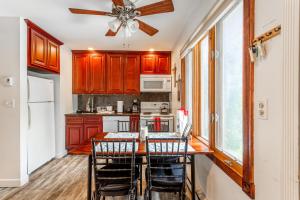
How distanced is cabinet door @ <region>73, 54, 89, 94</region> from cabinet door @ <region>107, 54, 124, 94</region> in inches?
20.3

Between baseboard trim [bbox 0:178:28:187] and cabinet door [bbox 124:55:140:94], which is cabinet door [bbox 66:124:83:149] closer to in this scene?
cabinet door [bbox 124:55:140:94]

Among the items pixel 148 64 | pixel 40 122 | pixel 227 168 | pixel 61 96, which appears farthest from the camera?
pixel 148 64

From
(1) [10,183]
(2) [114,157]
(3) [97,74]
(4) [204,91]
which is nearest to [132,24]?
(4) [204,91]

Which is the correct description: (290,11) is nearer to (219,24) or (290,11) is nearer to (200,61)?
(219,24)

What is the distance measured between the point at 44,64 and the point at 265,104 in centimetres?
364

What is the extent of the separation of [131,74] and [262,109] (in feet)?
13.9

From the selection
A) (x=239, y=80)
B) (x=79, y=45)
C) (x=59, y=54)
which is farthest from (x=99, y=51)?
(x=239, y=80)

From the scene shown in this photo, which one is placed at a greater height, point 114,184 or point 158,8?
point 158,8

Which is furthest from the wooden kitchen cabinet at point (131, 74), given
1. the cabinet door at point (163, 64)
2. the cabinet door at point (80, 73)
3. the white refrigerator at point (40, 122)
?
the white refrigerator at point (40, 122)

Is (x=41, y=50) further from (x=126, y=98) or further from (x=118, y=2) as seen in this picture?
(x=126, y=98)

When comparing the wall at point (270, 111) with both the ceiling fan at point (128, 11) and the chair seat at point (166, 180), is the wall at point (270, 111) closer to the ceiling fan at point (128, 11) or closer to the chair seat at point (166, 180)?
the chair seat at point (166, 180)

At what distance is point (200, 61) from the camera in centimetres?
290

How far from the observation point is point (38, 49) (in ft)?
12.0

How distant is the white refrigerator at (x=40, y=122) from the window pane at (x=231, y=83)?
9.36 ft
